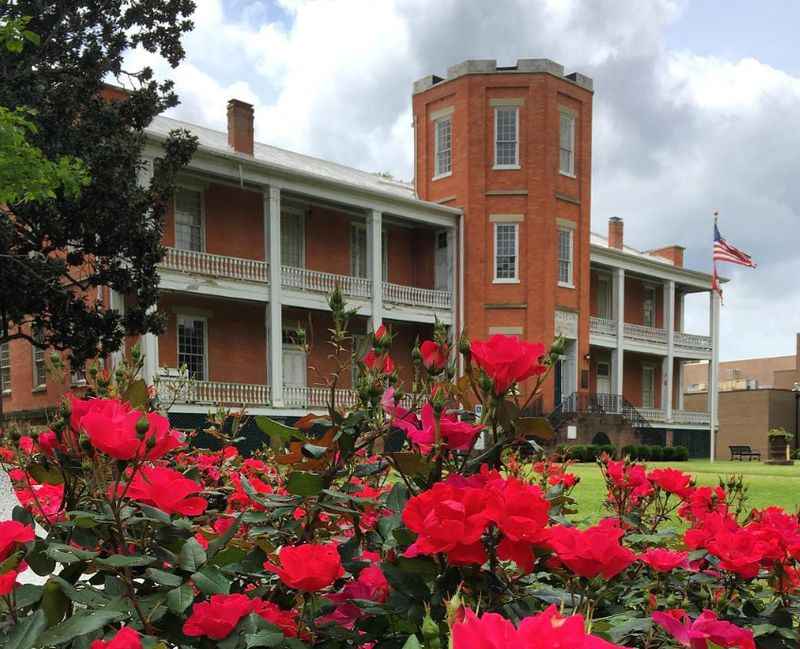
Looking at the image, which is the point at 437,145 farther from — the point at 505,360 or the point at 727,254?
the point at 505,360

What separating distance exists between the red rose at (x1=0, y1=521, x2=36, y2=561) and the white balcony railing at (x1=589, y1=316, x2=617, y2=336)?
26.5 metres

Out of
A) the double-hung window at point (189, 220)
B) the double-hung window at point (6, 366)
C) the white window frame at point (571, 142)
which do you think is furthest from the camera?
the white window frame at point (571, 142)

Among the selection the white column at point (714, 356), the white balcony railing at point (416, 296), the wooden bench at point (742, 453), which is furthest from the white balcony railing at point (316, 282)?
the wooden bench at point (742, 453)

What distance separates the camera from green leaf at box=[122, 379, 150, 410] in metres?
1.79

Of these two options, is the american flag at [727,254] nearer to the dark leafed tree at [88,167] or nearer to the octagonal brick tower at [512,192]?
the octagonal brick tower at [512,192]

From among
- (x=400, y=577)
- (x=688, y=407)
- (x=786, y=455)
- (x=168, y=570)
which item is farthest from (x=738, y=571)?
(x=688, y=407)

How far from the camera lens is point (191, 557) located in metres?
1.35

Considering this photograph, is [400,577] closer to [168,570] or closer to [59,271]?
[168,570]

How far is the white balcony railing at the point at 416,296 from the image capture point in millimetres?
22312

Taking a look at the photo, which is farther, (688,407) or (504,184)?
(688,407)

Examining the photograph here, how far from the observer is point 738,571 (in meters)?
1.78

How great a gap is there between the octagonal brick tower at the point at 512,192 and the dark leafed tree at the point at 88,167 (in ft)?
34.9

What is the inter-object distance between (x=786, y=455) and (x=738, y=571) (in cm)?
2894

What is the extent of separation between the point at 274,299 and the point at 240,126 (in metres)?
4.92
